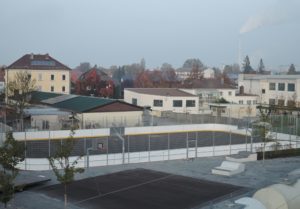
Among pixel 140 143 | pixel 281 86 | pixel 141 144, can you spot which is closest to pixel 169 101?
pixel 281 86

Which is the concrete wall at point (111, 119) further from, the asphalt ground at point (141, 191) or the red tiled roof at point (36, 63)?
the red tiled roof at point (36, 63)

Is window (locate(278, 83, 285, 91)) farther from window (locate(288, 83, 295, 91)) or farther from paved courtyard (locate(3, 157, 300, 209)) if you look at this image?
paved courtyard (locate(3, 157, 300, 209))

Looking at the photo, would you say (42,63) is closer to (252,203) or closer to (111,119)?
(111,119)

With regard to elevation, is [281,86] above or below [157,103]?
above

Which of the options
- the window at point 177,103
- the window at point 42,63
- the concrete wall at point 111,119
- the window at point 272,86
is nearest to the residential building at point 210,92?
the window at point 272,86

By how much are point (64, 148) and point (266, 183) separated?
923 centimetres

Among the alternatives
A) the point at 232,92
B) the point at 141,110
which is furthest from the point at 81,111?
the point at 232,92

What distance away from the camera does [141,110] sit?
144 ft

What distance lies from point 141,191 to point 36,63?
2111 inches

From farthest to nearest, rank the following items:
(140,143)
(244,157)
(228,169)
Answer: (140,143), (244,157), (228,169)

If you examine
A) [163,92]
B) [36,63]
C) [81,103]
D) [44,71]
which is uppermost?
[36,63]

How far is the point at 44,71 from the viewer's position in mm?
67562

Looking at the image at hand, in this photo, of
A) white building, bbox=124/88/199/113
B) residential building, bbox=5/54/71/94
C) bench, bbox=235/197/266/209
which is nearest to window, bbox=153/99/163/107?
white building, bbox=124/88/199/113

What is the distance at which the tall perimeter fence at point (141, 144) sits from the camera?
25.3m
